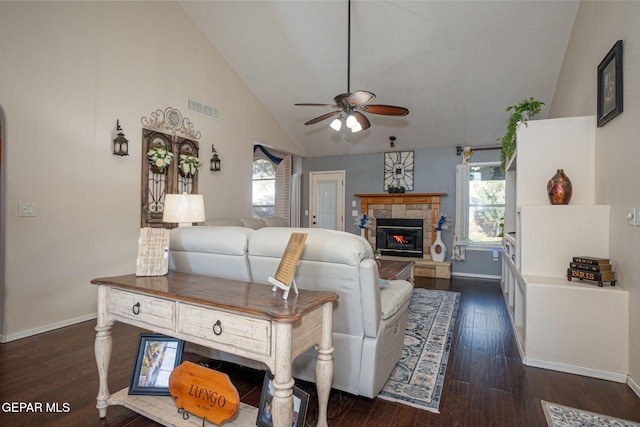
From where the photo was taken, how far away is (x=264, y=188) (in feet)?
28.8

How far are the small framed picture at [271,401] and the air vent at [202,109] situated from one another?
4.31m

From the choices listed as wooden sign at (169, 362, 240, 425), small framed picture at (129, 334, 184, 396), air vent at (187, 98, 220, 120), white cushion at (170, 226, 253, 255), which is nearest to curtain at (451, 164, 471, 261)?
air vent at (187, 98, 220, 120)

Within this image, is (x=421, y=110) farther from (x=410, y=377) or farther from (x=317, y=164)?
(x=410, y=377)

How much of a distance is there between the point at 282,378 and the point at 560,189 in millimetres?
2789

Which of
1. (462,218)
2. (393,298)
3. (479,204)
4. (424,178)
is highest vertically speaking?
(424,178)

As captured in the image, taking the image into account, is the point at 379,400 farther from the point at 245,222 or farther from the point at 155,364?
the point at 245,222

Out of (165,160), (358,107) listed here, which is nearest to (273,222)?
(165,160)

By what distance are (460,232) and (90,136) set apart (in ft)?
19.4

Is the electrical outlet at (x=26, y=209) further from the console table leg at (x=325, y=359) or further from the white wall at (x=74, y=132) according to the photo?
the console table leg at (x=325, y=359)

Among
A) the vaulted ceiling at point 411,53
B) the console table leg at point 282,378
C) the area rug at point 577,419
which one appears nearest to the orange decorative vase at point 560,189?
the area rug at point 577,419

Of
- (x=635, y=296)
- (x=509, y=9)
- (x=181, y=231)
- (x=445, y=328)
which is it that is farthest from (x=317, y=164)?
(x=635, y=296)

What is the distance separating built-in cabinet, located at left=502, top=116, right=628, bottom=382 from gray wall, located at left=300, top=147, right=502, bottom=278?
9.58ft

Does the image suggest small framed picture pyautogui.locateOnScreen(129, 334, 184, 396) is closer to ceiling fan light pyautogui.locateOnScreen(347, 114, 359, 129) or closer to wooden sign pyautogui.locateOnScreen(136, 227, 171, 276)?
wooden sign pyautogui.locateOnScreen(136, 227, 171, 276)

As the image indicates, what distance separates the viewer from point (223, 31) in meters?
4.96
